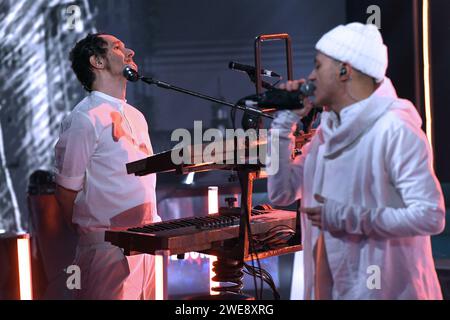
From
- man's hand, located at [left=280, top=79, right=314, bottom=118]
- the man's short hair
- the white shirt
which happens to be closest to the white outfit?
the white shirt

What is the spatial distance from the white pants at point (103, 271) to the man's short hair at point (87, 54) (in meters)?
0.87

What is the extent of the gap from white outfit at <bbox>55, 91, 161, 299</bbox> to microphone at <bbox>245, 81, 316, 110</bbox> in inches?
49.0

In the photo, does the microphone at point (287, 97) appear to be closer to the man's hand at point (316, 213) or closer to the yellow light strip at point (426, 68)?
the man's hand at point (316, 213)

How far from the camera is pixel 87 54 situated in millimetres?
3414

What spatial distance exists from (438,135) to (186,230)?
10.8ft

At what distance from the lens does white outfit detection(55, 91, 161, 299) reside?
317 centimetres

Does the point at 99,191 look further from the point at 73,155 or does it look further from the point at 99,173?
the point at 73,155

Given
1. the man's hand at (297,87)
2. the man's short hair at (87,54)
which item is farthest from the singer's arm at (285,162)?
the man's short hair at (87,54)

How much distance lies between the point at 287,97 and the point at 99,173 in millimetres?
1376

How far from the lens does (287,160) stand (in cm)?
239

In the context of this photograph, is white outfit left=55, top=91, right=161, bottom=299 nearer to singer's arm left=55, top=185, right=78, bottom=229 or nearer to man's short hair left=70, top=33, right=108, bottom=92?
singer's arm left=55, top=185, right=78, bottom=229
